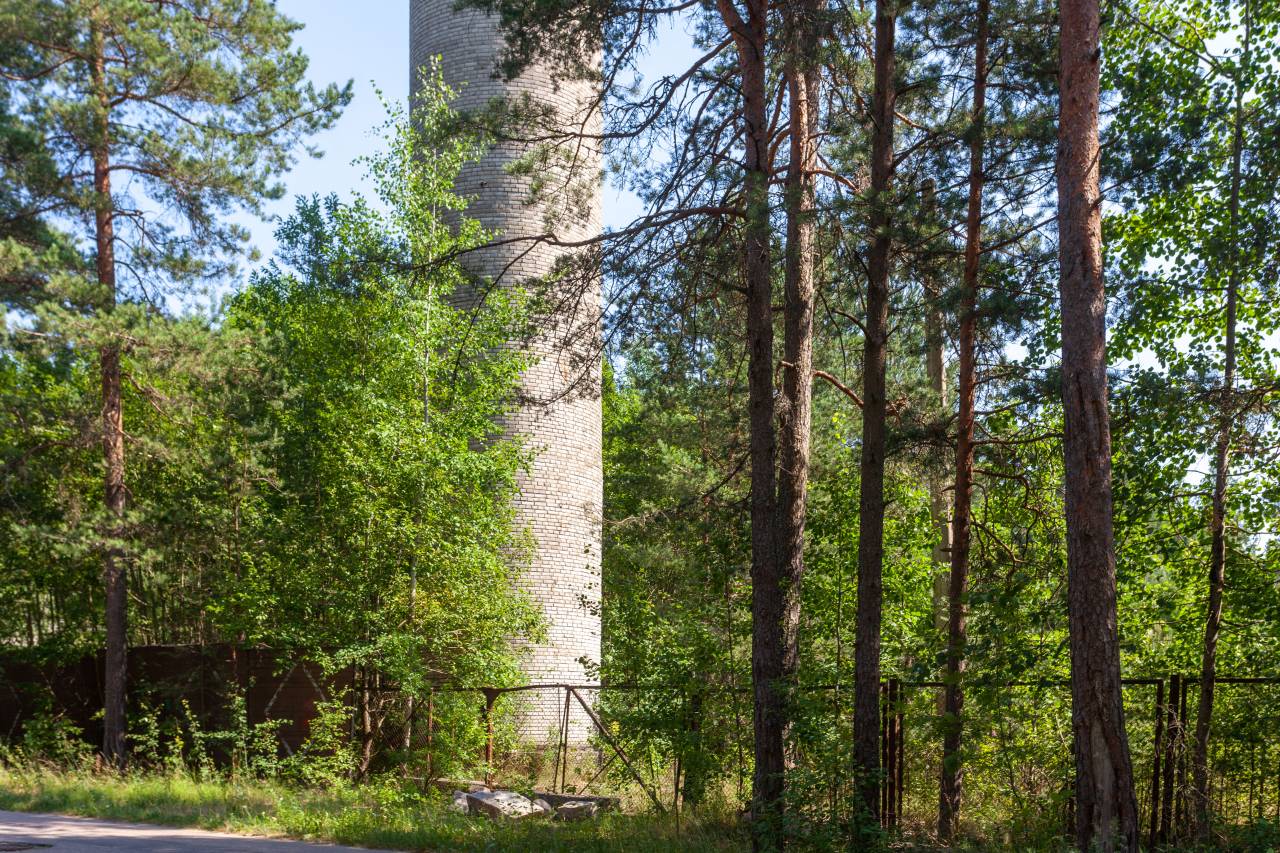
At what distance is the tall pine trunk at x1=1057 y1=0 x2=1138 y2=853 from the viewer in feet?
23.5

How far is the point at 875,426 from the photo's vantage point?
366 inches

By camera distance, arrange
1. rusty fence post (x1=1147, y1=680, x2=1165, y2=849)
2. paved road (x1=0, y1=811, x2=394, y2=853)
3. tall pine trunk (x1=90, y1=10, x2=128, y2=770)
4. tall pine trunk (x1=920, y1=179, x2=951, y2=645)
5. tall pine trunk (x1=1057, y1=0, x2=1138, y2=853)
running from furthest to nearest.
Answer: tall pine trunk (x1=90, y1=10, x2=128, y2=770) < tall pine trunk (x1=920, y1=179, x2=951, y2=645) < paved road (x1=0, y1=811, x2=394, y2=853) < rusty fence post (x1=1147, y1=680, x2=1165, y2=849) < tall pine trunk (x1=1057, y1=0, x2=1138, y2=853)

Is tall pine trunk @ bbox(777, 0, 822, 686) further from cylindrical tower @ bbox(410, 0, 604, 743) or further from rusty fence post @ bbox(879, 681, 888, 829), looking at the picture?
cylindrical tower @ bbox(410, 0, 604, 743)

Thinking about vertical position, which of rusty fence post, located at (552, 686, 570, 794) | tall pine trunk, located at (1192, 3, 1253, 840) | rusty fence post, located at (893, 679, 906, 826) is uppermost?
tall pine trunk, located at (1192, 3, 1253, 840)

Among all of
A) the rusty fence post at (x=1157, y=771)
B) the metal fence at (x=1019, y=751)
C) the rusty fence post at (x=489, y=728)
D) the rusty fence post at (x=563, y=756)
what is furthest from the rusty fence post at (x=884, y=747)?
the rusty fence post at (x=489, y=728)

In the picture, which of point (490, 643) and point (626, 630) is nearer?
point (626, 630)

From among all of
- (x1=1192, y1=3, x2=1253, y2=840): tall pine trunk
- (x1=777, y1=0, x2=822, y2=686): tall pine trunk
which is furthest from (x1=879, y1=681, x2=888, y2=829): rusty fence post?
(x1=1192, y1=3, x2=1253, y2=840): tall pine trunk

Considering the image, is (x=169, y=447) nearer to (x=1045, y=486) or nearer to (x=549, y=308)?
(x=549, y=308)

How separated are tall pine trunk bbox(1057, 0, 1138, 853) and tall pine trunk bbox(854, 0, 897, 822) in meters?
1.55

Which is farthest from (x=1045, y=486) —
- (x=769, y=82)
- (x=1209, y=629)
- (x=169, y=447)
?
(x=169, y=447)

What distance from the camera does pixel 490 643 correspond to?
528 inches

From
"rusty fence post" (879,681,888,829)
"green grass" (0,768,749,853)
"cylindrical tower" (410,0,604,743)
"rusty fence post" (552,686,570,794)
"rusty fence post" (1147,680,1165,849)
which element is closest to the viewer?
"rusty fence post" (1147,680,1165,849)

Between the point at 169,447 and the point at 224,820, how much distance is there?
5796mm

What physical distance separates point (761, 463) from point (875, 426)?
1.15 metres
